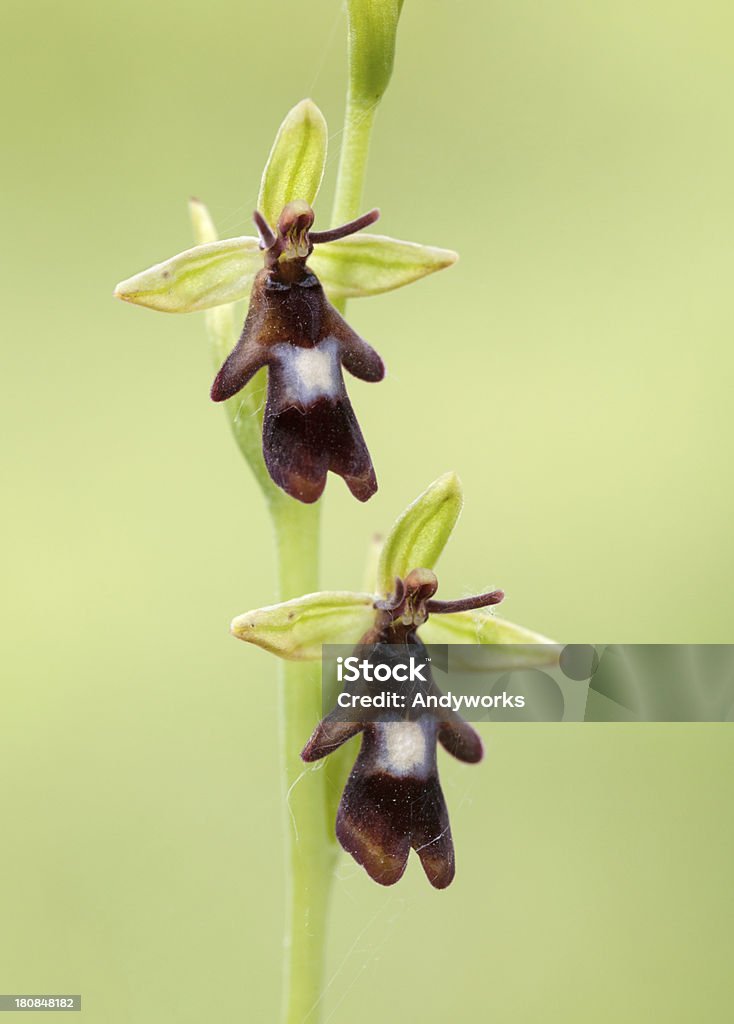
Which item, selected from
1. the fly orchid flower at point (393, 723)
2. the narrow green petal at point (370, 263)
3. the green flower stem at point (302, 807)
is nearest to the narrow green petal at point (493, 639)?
the fly orchid flower at point (393, 723)

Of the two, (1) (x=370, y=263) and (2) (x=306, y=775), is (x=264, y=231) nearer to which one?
(1) (x=370, y=263)

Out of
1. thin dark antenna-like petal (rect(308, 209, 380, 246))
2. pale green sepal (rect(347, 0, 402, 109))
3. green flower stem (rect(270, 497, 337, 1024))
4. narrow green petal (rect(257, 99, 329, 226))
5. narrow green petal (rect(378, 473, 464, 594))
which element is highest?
pale green sepal (rect(347, 0, 402, 109))

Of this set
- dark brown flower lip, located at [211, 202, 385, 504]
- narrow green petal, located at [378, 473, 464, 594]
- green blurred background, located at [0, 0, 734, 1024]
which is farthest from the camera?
green blurred background, located at [0, 0, 734, 1024]

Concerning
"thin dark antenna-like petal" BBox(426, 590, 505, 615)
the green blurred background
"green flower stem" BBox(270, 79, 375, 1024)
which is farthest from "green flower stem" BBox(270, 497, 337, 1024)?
the green blurred background

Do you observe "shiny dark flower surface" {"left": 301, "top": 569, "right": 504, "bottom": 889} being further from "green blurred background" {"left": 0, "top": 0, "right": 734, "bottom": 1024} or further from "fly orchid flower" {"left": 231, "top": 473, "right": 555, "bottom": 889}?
"green blurred background" {"left": 0, "top": 0, "right": 734, "bottom": 1024}

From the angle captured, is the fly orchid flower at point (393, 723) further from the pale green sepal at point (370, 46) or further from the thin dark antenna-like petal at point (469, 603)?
the pale green sepal at point (370, 46)

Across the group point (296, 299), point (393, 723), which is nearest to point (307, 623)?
point (393, 723)
